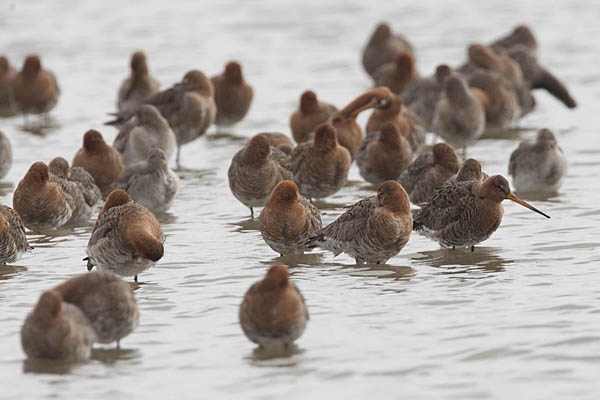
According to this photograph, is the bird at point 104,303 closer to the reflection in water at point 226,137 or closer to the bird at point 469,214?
the bird at point 469,214

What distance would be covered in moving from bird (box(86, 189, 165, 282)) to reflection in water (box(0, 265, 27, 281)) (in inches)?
27.3

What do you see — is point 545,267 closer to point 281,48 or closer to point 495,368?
point 495,368

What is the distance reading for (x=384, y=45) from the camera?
76.1 ft

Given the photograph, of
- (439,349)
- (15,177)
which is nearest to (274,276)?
(439,349)

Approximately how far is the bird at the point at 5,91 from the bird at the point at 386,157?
853cm

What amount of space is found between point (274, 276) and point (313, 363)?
24.9 inches

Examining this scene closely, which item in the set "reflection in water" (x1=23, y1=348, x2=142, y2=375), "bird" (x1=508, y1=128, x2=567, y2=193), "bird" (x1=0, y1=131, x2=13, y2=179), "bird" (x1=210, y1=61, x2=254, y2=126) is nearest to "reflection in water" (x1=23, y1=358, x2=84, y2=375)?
"reflection in water" (x1=23, y1=348, x2=142, y2=375)

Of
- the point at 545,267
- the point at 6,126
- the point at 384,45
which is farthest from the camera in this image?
the point at 384,45

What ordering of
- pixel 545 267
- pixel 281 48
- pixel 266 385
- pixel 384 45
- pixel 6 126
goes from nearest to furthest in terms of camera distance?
1. pixel 266 385
2. pixel 545 267
3. pixel 6 126
4. pixel 384 45
5. pixel 281 48

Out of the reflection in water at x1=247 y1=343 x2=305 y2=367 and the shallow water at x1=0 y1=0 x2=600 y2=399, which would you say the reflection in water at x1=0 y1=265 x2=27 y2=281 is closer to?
the shallow water at x1=0 y1=0 x2=600 y2=399

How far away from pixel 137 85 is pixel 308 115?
409 centimetres

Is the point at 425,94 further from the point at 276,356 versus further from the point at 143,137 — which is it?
the point at 276,356

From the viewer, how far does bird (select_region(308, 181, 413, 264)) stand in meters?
10.7

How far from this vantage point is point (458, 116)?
1694 centimetres
